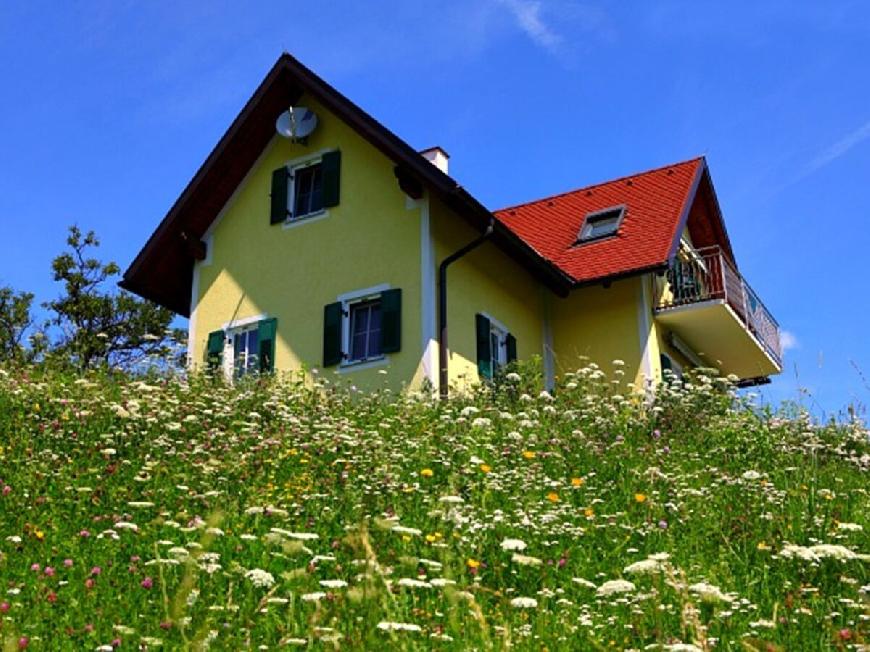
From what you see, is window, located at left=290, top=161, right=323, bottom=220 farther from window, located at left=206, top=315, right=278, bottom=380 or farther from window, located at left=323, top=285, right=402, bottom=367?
window, located at left=323, top=285, right=402, bottom=367

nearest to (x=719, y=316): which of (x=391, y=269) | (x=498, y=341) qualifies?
(x=498, y=341)

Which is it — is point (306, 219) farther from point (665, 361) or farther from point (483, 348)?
point (665, 361)

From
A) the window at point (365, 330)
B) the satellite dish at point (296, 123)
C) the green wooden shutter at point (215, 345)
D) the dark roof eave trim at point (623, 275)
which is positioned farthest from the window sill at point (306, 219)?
the dark roof eave trim at point (623, 275)

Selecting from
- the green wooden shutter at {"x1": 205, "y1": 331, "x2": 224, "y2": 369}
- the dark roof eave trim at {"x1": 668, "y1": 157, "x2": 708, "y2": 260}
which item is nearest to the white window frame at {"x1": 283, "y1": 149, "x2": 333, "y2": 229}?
the green wooden shutter at {"x1": 205, "y1": 331, "x2": 224, "y2": 369}

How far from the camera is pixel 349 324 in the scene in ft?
52.4

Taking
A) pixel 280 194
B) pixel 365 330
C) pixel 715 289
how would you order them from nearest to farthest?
pixel 365 330, pixel 280 194, pixel 715 289

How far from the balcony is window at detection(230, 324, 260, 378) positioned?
6916 mm

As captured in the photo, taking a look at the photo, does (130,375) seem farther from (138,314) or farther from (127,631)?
(138,314)

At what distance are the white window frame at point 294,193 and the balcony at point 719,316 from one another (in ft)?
20.1

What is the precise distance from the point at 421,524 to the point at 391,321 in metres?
9.26

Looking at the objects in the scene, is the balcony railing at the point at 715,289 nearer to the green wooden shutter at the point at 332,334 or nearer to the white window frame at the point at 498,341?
the white window frame at the point at 498,341

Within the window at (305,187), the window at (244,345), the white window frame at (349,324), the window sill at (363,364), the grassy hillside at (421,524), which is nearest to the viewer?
the grassy hillside at (421,524)

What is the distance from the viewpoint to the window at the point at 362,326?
15227 mm

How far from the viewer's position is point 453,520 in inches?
220
